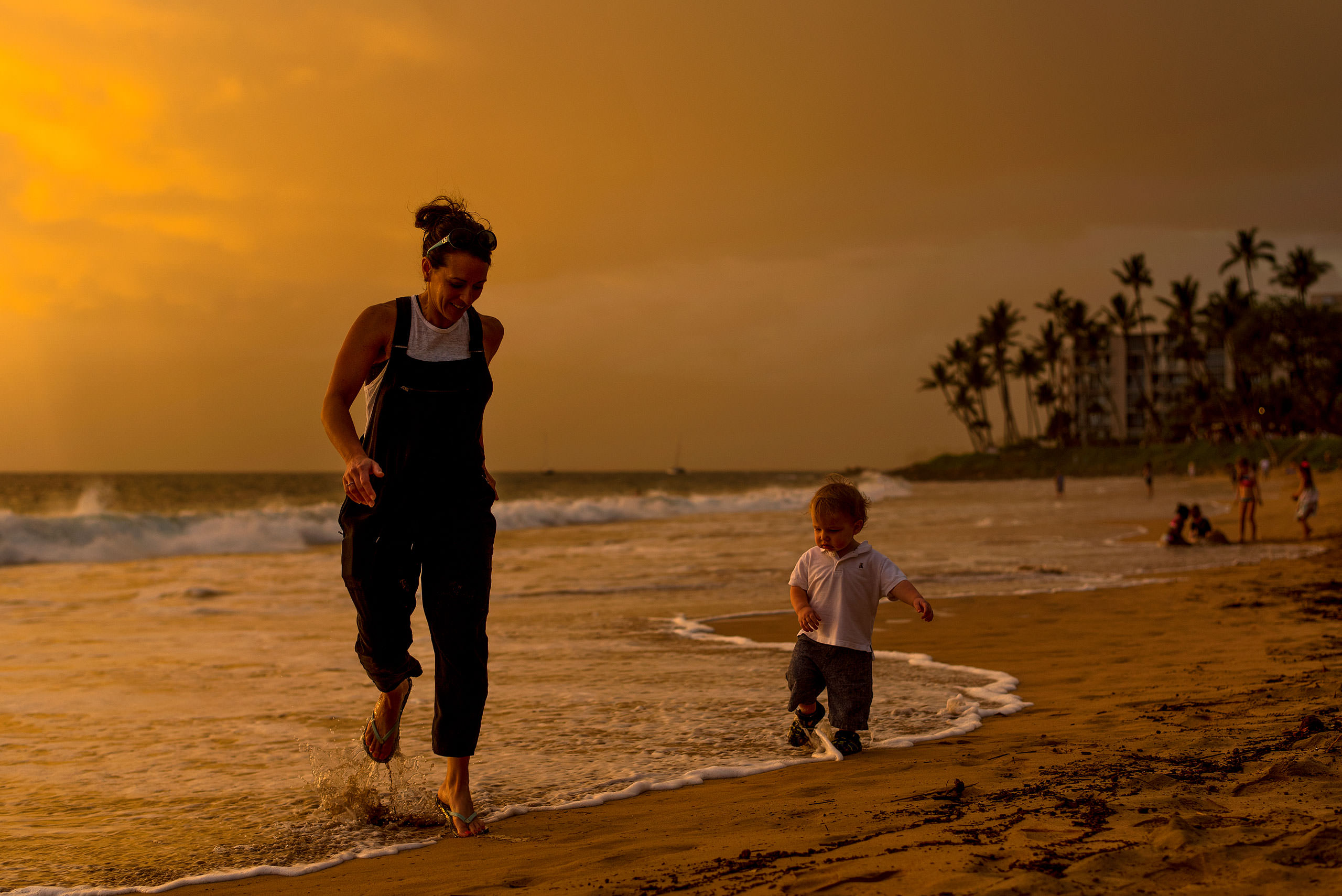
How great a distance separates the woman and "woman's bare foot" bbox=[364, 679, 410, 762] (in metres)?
0.16

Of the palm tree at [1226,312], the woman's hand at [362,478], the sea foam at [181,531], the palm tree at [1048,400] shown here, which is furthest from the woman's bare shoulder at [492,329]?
the palm tree at [1048,400]

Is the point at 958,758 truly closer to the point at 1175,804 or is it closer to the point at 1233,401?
the point at 1175,804

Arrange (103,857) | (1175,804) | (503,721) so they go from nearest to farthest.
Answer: (1175,804), (103,857), (503,721)

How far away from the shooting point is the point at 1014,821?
10.0 feet

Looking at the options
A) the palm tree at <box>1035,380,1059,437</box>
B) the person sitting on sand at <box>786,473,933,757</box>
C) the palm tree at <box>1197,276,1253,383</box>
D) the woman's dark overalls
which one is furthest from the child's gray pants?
the palm tree at <box>1035,380,1059,437</box>

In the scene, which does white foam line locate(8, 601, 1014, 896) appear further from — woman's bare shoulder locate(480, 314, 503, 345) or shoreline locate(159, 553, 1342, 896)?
woman's bare shoulder locate(480, 314, 503, 345)

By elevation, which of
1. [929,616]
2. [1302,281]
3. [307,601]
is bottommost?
[307,601]

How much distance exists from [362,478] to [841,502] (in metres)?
2.13

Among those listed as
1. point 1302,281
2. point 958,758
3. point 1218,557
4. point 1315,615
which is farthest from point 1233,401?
point 958,758

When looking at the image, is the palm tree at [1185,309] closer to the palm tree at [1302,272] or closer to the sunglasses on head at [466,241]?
the palm tree at [1302,272]

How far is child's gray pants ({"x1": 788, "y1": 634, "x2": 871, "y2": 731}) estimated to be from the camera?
441 centimetres

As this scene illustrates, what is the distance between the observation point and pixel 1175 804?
3080 millimetres

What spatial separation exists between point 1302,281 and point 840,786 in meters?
80.0

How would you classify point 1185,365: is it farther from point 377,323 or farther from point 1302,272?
point 377,323
